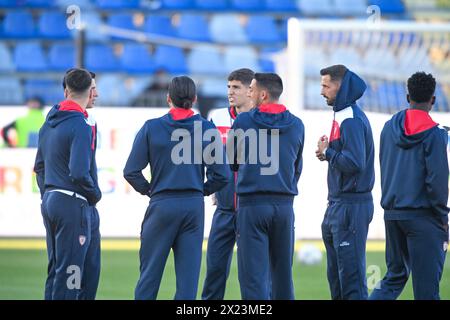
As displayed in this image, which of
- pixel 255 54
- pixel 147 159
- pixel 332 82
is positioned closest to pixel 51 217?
pixel 147 159

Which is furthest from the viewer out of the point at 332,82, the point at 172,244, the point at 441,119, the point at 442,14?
the point at 442,14

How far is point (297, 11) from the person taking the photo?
22.3 m

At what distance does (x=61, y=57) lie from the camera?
21.7 m

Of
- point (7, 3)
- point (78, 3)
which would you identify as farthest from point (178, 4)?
point (7, 3)

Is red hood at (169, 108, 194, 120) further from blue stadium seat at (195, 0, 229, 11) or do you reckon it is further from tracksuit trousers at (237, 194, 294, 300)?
blue stadium seat at (195, 0, 229, 11)

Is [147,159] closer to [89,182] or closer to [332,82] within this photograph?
[89,182]

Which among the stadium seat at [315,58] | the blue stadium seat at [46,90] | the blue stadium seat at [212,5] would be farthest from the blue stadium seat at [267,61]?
the stadium seat at [315,58]

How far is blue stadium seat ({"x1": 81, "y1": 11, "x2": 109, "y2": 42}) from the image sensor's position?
21984 millimetres

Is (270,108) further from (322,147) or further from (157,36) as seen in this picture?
(157,36)

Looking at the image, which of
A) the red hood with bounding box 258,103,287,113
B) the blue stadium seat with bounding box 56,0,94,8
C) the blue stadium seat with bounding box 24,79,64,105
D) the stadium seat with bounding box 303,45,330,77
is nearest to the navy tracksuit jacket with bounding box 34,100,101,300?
the red hood with bounding box 258,103,287,113

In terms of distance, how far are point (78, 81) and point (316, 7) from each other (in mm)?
15742

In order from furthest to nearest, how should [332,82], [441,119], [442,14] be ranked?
[442,14] → [441,119] → [332,82]

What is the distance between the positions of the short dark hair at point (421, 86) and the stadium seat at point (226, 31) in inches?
607

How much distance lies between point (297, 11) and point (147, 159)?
16.0 m
